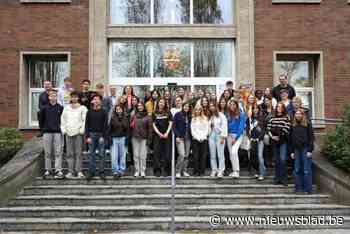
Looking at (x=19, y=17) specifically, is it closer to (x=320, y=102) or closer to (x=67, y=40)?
(x=67, y=40)

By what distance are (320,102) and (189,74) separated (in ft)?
14.7

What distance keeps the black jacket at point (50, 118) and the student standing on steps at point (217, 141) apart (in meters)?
3.61

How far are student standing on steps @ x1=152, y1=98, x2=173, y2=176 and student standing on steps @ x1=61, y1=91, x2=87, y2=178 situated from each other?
1714 mm

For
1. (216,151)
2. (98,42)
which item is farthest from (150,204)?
(98,42)

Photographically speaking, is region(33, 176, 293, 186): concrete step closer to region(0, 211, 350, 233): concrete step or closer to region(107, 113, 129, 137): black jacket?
region(107, 113, 129, 137): black jacket

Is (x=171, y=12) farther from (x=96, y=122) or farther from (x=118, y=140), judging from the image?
(x=118, y=140)

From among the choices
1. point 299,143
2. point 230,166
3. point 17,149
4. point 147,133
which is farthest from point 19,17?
point 299,143

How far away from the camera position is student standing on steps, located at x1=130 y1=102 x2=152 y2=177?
10352mm

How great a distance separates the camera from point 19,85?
14.5 m

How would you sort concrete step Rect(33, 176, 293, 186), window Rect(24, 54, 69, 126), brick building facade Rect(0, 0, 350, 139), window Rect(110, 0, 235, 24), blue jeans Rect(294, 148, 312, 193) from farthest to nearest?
window Rect(110, 0, 235, 24), window Rect(24, 54, 69, 126), brick building facade Rect(0, 0, 350, 139), concrete step Rect(33, 176, 293, 186), blue jeans Rect(294, 148, 312, 193)

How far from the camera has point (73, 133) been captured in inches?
404

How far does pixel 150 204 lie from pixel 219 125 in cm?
247

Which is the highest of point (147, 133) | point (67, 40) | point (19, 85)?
point (67, 40)

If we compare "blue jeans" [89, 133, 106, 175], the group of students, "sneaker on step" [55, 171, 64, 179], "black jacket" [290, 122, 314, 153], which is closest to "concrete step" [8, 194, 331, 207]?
the group of students
